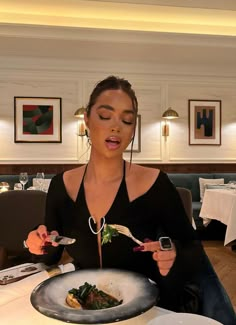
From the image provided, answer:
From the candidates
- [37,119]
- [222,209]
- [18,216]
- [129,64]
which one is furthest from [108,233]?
[129,64]

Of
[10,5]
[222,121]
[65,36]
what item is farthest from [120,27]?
[222,121]

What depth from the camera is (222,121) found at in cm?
601

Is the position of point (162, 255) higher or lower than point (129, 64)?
lower

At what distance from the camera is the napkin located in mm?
851

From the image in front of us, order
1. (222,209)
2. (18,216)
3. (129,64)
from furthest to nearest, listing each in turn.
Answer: (129,64) < (222,209) < (18,216)

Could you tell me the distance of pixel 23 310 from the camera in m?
0.76

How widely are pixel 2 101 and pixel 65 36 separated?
1.65 metres

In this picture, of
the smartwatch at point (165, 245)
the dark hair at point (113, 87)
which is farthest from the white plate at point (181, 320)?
the dark hair at point (113, 87)

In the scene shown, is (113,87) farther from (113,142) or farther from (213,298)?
(213,298)

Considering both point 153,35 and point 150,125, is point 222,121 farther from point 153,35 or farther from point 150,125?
point 153,35

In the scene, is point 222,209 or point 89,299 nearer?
point 89,299

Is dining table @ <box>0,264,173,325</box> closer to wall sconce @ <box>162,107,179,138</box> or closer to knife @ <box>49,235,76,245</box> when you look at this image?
knife @ <box>49,235,76,245</box>

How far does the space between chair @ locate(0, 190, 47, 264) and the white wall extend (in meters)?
3.39

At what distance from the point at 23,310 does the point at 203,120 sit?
5570mm
